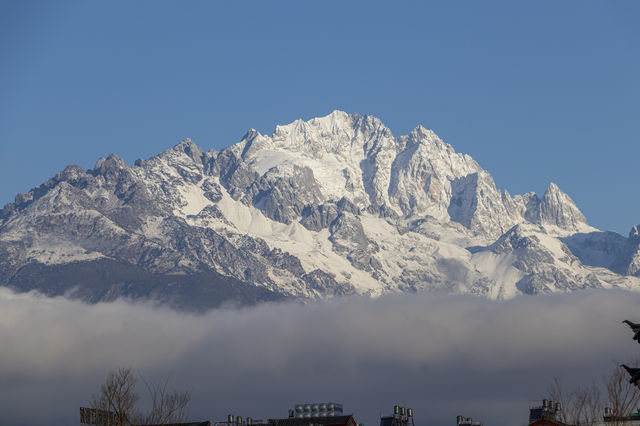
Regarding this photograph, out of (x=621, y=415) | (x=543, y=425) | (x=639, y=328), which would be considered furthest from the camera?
(x=543, y=425)

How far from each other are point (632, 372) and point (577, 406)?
323 ft

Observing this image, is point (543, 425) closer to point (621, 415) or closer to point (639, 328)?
point (621, 415)

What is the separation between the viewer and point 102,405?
196 meters

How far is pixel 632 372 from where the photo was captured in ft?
284

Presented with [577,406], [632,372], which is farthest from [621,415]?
[632,372]

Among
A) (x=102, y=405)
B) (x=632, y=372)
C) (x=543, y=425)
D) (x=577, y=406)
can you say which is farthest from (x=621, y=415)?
Answer: (x=102, y=405)

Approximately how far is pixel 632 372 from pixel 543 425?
111 metres

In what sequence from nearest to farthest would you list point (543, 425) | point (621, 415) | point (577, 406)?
1. point (621, 415)
2. point (577, 406)
3. point (543, 425)

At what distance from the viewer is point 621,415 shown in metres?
156

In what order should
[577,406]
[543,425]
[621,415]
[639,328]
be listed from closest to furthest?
[639,328], [621,415], [577,406], [543,425]

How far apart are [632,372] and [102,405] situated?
413 feet

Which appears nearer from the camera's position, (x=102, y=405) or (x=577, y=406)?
(x=577, y=406)

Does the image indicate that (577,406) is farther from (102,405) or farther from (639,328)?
(639,328)

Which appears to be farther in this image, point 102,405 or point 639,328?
point 102,405
